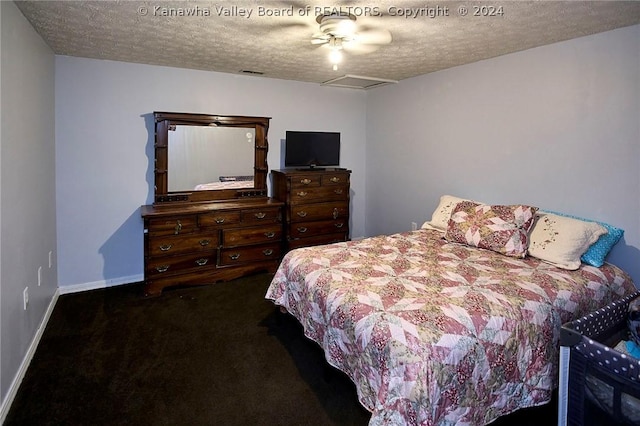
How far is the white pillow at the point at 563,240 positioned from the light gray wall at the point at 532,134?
0.88 ft

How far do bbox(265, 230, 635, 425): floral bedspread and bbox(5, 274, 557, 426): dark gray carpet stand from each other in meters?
0.26

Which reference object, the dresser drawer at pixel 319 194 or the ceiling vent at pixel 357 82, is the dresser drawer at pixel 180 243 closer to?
the dresser drawer at pixel 319 194

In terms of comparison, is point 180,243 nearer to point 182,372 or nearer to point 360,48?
point 182,372

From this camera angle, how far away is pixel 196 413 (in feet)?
6.68

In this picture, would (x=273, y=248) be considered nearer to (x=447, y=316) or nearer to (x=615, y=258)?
(x=447, y=316)

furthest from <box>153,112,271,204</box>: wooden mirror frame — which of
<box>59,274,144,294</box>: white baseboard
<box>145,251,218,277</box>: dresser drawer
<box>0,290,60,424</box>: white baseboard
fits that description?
<box>0,290,60,424</box>: white baseboard

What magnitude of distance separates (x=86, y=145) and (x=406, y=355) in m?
3.56

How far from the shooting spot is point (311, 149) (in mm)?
4648

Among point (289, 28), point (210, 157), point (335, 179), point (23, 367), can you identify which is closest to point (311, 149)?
point (335, 179)

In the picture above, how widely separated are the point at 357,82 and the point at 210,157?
2046 millimetres

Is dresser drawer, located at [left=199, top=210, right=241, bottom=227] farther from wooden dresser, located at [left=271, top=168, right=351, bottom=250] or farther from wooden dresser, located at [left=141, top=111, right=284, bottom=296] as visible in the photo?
wooden dresser, located at [left=271, top=168, right=351, bottom=250]

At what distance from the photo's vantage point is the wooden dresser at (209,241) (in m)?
3.56

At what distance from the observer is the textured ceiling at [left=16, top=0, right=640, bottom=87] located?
2.28m

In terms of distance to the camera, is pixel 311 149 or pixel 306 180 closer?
pixel 306 180
